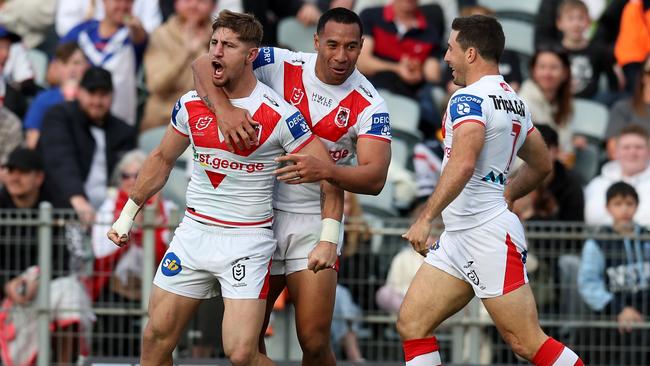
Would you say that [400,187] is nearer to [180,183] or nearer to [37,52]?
[180,183]

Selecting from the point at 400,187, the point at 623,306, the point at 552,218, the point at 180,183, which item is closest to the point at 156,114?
the point at 180,183

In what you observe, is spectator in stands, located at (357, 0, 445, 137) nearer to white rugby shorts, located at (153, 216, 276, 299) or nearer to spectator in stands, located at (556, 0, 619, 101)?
spectator in stands, located at (556, 0, 619, 101)

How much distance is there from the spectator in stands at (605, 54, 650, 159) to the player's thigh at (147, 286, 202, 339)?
6071 mm

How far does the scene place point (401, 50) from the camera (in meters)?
14.2

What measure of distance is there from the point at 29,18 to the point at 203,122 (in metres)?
7.00

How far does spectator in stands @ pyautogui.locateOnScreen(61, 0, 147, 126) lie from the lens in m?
13.4

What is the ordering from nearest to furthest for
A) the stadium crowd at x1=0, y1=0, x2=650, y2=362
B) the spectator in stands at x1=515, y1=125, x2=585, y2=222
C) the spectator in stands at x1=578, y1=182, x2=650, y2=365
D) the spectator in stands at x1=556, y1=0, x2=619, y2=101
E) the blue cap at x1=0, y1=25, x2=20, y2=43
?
the spectator in stands at x1=578, y1=182, x2=650, y2=365
the stadium crowd at x1=0, y1=0, x2=650, y2=362
the spectator in stands at x1=515, y1=125, x2=585, y2=222
the blue cap at x1=0, y1=25, x2=20, y2=43
the spectator in stands at x1=556, y1=0, x2=619, y2=101

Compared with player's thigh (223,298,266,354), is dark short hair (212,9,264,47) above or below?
above

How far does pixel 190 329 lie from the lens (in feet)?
37.0

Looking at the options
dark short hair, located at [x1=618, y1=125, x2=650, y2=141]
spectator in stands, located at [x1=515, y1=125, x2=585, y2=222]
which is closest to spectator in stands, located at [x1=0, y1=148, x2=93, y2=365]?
spectator in stands, located at [x1=515, y1=125, x2=585, y2=222]

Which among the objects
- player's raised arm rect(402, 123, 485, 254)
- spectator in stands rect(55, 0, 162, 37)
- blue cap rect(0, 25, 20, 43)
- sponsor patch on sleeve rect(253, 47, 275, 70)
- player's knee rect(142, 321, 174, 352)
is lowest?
player's knee rect(142, 321, 174, 352)

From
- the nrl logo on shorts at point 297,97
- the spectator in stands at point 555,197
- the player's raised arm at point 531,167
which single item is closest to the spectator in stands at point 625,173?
the spectator in stands at point 555,197

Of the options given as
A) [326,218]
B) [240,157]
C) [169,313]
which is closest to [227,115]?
[240,157]

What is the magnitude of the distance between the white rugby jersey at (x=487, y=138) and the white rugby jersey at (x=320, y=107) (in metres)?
0.47
